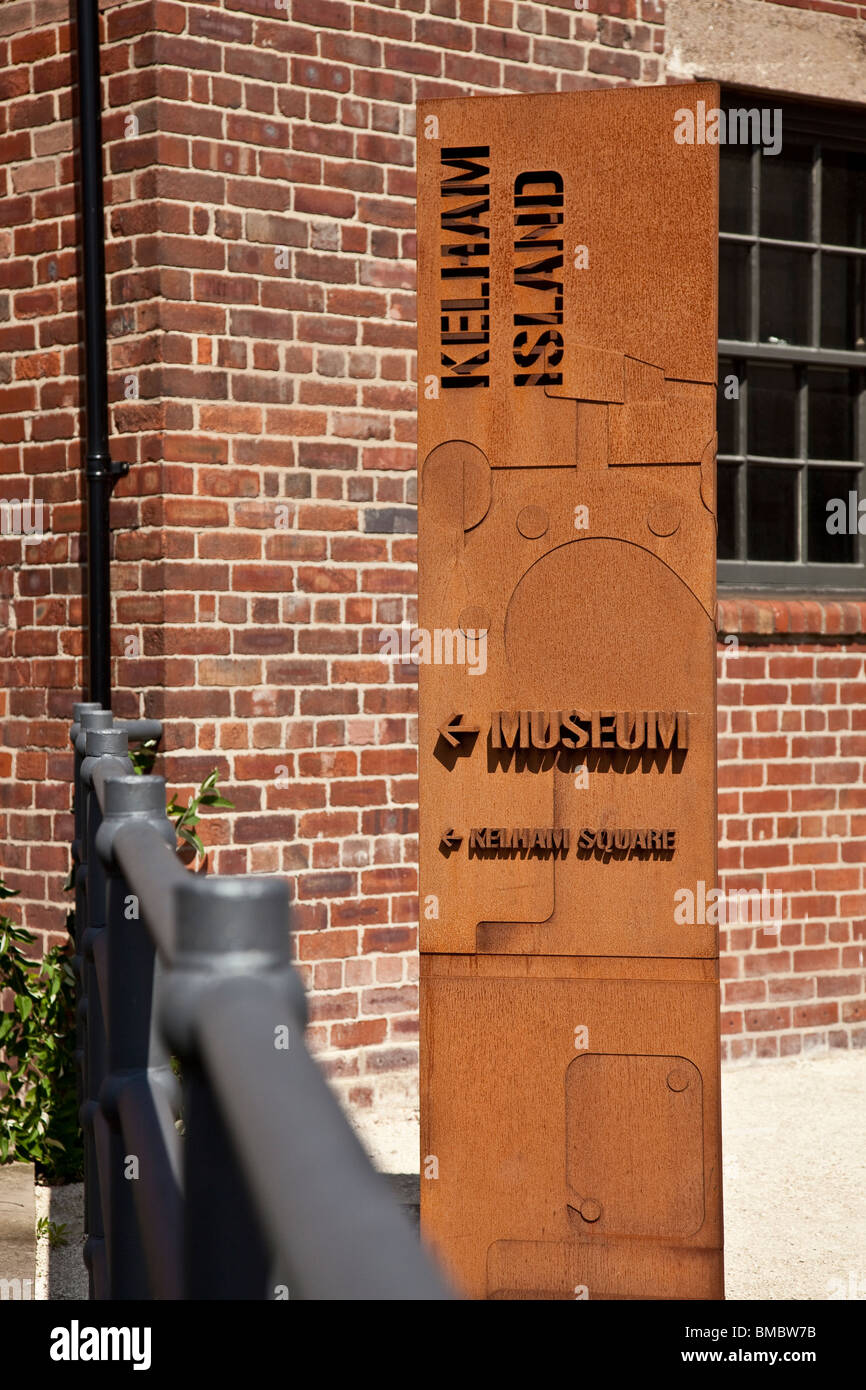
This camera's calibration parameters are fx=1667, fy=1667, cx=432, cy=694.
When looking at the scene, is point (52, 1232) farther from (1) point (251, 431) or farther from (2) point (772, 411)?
(2) point (772, 411)

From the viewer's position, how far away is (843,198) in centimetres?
730

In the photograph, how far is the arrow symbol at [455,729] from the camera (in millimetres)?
3768

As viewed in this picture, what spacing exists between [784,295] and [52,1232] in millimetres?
4811

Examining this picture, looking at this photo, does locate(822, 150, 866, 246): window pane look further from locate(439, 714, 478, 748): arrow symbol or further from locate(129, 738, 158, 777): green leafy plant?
locate(439, 714, 478, 748): arrow symbol

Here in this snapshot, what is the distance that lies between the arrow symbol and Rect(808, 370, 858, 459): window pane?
13.0 feet

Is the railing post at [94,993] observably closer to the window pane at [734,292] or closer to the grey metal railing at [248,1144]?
the grey metal railing at [248,1144]

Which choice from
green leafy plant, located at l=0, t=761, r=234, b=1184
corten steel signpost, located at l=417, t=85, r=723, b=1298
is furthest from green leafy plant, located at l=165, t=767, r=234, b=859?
corten steel signpost, located at l=417, t=85, r=723, b=1298

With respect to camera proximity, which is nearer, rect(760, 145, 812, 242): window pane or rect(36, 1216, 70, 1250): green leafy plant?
rect(36, 1216, 70, 1250): green leafy plant

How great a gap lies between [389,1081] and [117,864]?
4292 millimetres

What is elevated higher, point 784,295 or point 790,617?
point 784,295

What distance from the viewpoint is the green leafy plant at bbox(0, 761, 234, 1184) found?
5402 millimetres

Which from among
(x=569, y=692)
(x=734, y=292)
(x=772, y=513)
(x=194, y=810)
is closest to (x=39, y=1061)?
(x=194, y=810)

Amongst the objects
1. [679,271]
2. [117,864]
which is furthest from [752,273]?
[117,864]

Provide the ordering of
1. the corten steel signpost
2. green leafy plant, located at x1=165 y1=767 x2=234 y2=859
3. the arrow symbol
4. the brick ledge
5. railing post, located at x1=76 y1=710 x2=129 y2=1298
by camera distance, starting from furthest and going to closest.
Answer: the brick ledge < green leafy plant, located at x1=165 y1=767 x2=234 y2=859 < the arrow symbol < the corten steel signpost < railing post, located at x1=76 y1=710 x2=129 y2=1298
